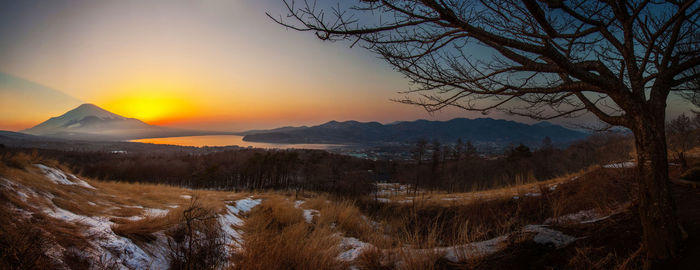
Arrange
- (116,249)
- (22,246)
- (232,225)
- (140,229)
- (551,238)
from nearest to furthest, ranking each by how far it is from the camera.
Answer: (22,246)
(116,249)
(551,238)
(140,229)
(232,225)

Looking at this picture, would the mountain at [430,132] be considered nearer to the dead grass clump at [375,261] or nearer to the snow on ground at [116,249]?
the snow on ground at [116,249]

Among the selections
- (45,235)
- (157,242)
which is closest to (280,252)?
(157,242)

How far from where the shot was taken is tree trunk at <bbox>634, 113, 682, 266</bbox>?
189cm

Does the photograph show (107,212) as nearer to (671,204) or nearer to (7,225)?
(7,225)

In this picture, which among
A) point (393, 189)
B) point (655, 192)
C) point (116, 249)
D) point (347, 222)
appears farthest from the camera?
point (393, 189)

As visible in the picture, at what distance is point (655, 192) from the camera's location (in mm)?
1974

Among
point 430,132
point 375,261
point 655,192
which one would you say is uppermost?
point 430,132

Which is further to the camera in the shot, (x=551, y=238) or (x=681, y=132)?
(x=681, y=132)

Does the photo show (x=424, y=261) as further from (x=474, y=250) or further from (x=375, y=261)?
(x=474, y=250)

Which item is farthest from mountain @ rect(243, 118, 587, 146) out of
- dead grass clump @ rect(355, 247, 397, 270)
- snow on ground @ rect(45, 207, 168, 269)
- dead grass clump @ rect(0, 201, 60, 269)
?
dead grass clump @ rect(0, 201, 60, 269)

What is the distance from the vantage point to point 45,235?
186cm

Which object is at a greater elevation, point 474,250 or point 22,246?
point 22,246

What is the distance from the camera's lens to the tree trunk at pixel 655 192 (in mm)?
1888

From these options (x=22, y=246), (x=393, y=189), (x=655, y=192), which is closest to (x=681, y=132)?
(x=655, y=192)
